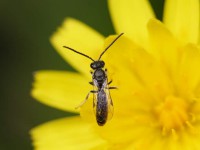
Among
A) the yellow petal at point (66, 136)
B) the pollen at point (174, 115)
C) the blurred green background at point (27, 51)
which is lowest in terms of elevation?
the pollen at point (174, 115)

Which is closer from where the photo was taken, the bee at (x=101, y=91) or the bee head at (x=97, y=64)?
the bee at (x=101, y=91)

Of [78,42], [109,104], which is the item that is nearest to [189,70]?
[109,104]

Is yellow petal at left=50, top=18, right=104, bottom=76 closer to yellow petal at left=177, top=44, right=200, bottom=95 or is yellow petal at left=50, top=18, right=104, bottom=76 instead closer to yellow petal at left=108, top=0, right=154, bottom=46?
yellow petal at left=108, top=0, right=154, bottom=46

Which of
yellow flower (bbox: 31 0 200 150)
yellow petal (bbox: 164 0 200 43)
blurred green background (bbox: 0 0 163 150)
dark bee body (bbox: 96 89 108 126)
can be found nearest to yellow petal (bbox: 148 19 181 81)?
yellow flower (bbox: 31 0 200 150)

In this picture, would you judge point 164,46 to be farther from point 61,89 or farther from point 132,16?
point 61,89

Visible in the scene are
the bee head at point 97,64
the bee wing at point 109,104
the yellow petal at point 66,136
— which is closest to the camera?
the bee wing at point 109,104

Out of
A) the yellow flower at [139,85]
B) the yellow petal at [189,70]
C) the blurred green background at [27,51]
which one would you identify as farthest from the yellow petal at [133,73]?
the blurred green background at [27,51]

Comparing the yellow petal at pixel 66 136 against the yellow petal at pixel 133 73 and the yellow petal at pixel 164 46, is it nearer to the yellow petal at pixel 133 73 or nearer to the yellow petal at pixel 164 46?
the yellow petal at pixel 133 73
